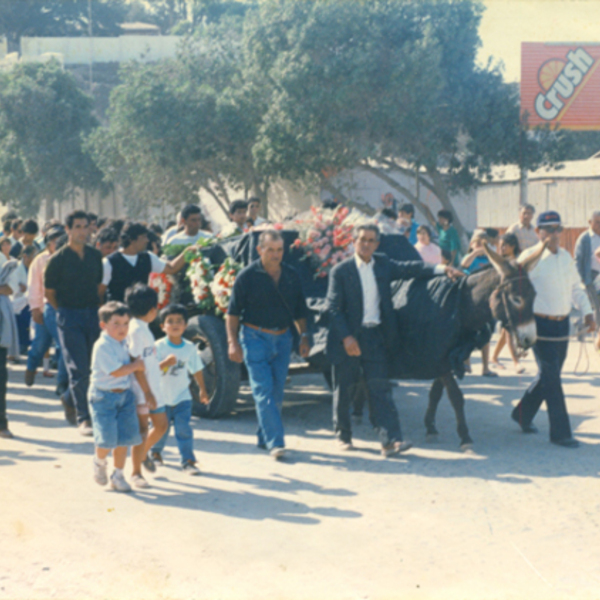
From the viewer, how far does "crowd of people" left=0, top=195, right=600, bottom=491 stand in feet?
21.5

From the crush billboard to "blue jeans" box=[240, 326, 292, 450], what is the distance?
19.5m

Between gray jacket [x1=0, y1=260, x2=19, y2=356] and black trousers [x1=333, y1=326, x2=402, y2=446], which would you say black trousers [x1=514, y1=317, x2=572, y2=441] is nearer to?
black trousers [x1=333, y1=326, x2=402, y2=446]

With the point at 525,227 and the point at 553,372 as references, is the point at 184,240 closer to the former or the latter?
the point at 553,372

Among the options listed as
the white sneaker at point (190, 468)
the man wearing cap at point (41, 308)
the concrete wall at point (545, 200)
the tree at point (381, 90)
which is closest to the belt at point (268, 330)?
the white sneaker at point (190, 468)

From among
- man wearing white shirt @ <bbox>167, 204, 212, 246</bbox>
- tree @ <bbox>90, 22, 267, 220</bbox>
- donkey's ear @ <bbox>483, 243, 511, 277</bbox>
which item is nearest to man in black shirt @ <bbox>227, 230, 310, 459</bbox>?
donkey's ear @ <bbox>483, 243, 511, 277</bbox>

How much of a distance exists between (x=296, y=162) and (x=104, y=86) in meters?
27.5

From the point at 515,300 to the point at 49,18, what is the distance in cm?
5590

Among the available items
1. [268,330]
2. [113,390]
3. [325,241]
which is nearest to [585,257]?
[325,241]

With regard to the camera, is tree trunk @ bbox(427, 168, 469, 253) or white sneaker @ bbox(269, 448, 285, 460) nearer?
white sneaker @ bbox(269, 448, 285, 460)

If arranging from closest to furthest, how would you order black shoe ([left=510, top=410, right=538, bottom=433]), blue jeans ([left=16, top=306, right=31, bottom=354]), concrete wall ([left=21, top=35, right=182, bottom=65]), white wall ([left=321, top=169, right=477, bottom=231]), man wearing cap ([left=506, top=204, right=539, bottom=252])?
black shoe ([left=510, top=410, right=538, bottom=433]) → man wearing cap ([left=506, top=204, right=539, bottom=252]) → blue jeans ([left=16, top=306, right=31, bottom=354]) → white wall ([left=321, top=169, right=477, bottom=231]) → concrete wall ([left=21, top=35, right=182, bottom=65])

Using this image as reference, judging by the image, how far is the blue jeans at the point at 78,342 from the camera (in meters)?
8.31

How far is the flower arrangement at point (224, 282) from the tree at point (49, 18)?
53475 mm

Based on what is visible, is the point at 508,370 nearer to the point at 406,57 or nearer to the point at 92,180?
the point at 406,57

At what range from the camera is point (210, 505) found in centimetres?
621
